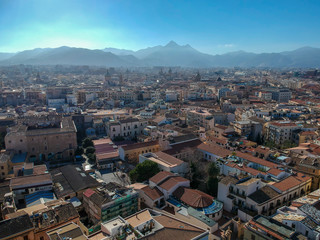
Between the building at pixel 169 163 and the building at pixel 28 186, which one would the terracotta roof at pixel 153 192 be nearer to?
the building at pixel 169 163

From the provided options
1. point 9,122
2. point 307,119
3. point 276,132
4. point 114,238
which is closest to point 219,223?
point 114,238

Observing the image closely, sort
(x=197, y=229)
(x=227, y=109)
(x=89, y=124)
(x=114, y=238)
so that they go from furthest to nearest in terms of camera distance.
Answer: (x=227, y=109)
(x=89, y=124)
(x=197, y=229)
(x=114, y=238)

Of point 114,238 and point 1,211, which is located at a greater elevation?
point 114,238

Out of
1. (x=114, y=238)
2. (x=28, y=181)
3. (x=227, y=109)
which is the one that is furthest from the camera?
(x=227, y=109)

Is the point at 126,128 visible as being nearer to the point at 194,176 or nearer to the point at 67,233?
the point at 194,176

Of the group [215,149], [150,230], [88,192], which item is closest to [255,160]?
[215,149]

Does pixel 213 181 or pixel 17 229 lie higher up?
pixel 17 229

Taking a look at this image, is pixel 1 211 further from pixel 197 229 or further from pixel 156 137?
pixel 156 137
